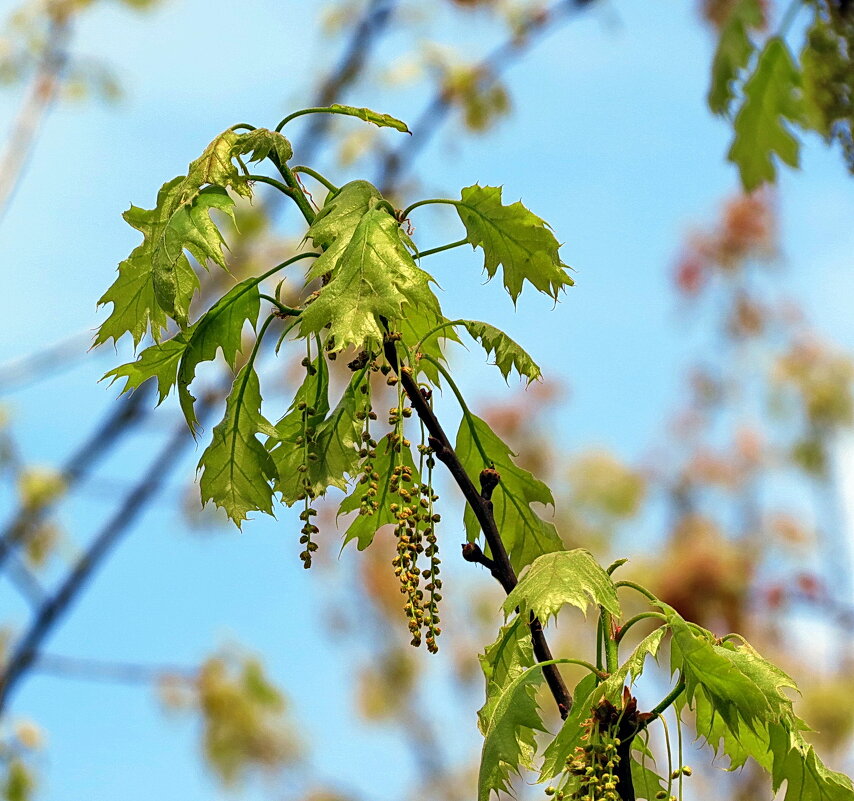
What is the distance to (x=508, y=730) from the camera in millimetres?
1241

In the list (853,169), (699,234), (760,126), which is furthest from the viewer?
(699,234)

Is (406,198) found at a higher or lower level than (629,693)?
higher

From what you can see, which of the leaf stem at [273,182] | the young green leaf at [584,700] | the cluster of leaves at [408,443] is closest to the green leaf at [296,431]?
the cluster of leaves at [408,443]

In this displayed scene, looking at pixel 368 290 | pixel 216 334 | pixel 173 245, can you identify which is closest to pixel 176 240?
pixel 173 245

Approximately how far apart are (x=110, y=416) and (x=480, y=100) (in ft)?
7.81

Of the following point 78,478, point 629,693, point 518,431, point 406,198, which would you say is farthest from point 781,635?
point 629,693

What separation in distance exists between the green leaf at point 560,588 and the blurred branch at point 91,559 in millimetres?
3368

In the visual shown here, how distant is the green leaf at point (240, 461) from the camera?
1471 mm

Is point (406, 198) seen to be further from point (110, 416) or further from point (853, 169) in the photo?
point (853, 169)

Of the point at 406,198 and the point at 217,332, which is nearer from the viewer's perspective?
the point at 217,332

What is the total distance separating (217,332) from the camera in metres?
1.49

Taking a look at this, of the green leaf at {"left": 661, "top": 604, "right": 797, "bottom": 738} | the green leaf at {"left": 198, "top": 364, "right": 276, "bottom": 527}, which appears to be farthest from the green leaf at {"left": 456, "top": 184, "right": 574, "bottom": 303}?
the green leaf at {"left": 661, "top": 604, "right": 797, "bottom": 738}

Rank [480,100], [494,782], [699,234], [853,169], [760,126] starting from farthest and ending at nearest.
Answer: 1. [699,234]
2. [480,100]
3. [760,126]
4. [853,169]
5. [494,782]

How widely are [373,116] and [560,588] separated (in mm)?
739
